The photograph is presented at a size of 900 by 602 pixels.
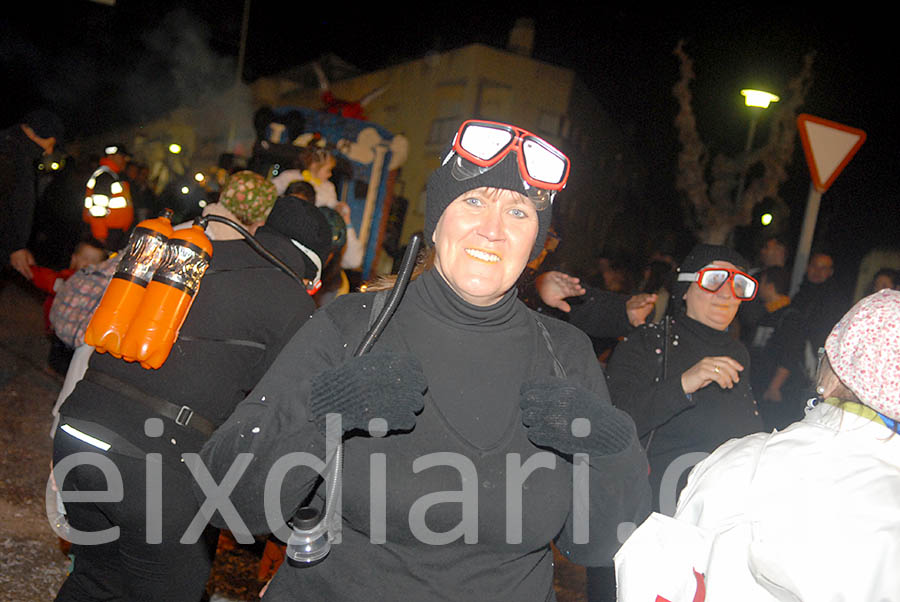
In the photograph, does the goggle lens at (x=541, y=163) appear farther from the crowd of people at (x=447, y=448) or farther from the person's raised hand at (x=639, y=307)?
the person's raised hand at (x=639, y=307)

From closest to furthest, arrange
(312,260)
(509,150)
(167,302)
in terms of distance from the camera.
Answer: (509,150) < (167,302) < (312,260)

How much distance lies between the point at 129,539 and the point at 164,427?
1.50ft

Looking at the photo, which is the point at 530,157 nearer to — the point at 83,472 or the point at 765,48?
the point at 83,472

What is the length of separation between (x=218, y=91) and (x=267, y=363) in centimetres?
2511

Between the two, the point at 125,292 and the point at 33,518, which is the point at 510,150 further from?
the point at 33,518

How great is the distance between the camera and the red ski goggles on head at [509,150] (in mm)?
2143

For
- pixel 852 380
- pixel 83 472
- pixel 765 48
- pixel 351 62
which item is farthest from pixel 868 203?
pixel 351 62

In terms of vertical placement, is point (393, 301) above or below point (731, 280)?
below

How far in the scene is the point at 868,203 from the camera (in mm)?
12875

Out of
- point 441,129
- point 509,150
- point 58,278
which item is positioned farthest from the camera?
point 441,129

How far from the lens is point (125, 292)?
8.79 ft

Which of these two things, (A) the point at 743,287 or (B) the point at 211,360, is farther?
(A) the point at 743,287

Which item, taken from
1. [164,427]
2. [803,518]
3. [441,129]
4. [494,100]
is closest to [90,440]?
[164,427]

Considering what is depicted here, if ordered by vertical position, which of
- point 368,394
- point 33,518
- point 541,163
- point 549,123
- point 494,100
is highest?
point 494,100
